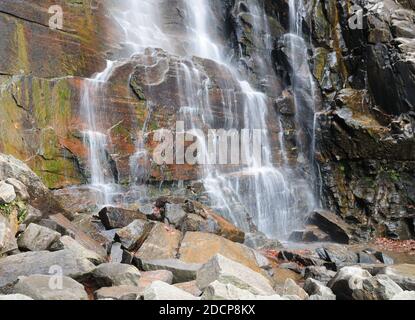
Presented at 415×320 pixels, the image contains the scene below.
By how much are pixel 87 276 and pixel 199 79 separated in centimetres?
1066

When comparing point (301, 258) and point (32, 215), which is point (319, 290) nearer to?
point (301, 258)

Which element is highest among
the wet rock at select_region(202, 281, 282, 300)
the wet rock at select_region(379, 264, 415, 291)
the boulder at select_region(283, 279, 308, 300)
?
the wet rock at select_region(202, 281, 282, 300)

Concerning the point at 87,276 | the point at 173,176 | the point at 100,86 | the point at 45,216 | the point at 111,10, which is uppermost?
the point at 111,10

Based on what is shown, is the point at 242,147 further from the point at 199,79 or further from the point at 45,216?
the point at 45,216

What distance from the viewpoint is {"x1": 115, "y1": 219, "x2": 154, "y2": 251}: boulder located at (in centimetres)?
820

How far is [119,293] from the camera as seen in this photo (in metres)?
5.23

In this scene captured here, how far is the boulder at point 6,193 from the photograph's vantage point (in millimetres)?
7051

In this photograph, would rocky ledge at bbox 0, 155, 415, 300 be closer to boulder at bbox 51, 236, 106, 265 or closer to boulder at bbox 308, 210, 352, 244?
boulder at bbox 51, 236, 106, 265

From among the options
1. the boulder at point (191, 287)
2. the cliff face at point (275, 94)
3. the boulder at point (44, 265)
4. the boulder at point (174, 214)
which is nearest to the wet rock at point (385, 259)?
the cliff face at point (275, 94)

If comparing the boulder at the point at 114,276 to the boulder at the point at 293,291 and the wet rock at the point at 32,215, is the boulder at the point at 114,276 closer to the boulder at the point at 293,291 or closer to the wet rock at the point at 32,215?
the wet rock at the point at 32,215

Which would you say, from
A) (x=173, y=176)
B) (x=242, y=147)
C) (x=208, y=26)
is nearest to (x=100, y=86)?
(x=173, y=176)

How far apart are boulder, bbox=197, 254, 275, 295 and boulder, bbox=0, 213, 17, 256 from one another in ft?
9.74

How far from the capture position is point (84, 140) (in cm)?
1232

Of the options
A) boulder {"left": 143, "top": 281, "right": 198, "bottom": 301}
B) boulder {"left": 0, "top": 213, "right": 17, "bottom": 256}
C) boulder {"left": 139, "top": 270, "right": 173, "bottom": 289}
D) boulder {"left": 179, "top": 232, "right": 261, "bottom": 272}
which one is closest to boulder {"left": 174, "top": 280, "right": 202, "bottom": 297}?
boulder {"left": 139, "top": 270, "right": 173, "bottom": 289}
